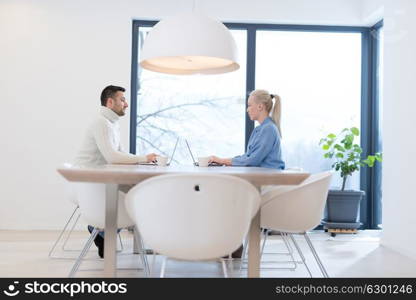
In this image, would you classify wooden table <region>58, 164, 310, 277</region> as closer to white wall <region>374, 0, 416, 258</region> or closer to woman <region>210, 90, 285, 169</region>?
woman <region>210, 90, 285, 169</region>

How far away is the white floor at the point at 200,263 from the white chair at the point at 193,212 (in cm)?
76

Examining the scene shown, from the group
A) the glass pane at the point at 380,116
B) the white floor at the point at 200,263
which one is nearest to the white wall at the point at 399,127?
A: the white floor at the point at 200,263

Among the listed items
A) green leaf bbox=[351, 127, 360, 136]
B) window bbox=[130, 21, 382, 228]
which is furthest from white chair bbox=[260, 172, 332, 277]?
window bbox=[130, 21, 382, 228]

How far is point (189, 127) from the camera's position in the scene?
5.99 m

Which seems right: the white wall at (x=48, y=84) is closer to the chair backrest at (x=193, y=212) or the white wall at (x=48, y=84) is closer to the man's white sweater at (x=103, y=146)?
the man's white sweater at (x=103, y=146)

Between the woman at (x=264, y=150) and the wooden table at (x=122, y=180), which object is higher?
the woman at (x=264, y=150)

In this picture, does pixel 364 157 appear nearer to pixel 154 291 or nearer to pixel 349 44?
pixel 349 44

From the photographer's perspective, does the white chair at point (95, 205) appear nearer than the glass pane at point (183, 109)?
Yes

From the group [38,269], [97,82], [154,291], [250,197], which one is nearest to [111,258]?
[154,291]

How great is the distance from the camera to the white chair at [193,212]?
2215 mm

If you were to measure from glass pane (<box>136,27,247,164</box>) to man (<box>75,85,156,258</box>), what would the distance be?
4.91 feet

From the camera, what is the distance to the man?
3897 millimetres

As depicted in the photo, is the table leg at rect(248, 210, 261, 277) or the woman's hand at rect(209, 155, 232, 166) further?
the woman's hand at rect(209, 155, 232, 166)

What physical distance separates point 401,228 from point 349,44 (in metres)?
2.48
